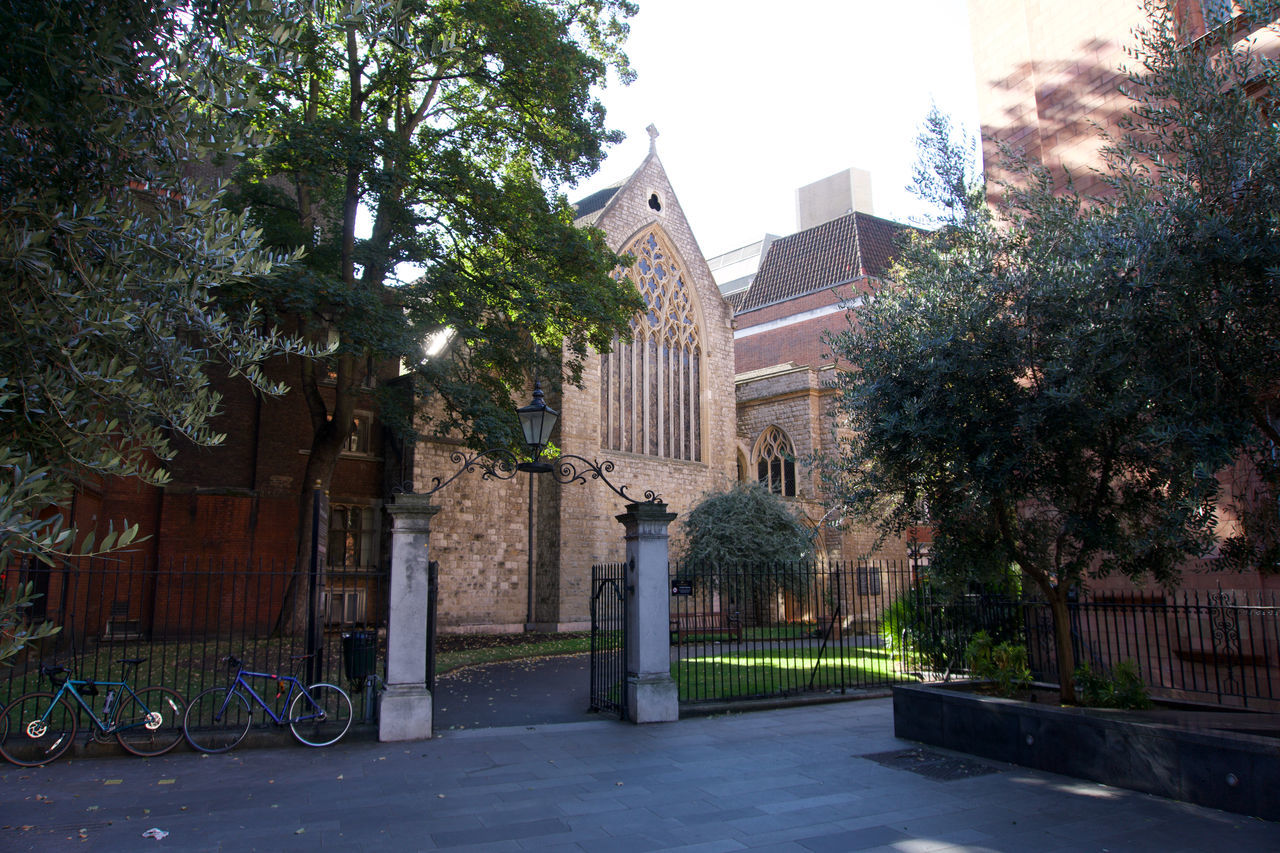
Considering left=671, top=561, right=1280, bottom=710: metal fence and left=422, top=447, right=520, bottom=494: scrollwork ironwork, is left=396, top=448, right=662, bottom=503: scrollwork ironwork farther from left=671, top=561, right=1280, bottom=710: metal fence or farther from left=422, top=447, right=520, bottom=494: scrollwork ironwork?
left=671, top=561, right=1280, bottom=710: metal fence

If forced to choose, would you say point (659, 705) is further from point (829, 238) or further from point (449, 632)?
point (829, 238)

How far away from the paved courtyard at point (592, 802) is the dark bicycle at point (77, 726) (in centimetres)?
24

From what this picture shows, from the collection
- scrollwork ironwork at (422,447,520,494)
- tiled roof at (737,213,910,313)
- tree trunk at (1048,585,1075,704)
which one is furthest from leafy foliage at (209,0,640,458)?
tiled roof at (737,213,910,313)

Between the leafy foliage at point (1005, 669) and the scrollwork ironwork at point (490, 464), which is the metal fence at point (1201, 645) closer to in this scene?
the leafy foliage at point (1005, 669)

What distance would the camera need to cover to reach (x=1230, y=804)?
579 cm

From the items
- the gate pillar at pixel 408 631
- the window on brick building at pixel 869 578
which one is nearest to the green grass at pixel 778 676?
the window on brick building at pixel 869 578

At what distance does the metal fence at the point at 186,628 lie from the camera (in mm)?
8500

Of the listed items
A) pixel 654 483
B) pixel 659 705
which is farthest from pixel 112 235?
pixel 654 483

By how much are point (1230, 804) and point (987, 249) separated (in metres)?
5.02

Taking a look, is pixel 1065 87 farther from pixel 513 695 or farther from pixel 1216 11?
pixel 513 695

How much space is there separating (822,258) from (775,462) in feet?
41.1

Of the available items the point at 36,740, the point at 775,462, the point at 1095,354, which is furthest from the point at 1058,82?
the point at 775,462

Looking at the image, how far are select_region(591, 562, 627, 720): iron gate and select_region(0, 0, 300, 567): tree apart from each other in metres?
6.52

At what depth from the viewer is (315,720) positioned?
849 centimetres
